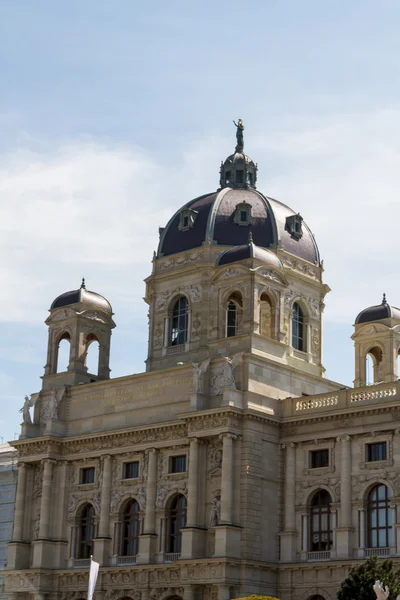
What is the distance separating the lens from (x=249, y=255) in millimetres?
54375

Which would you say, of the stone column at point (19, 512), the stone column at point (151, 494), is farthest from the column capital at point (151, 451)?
the stone column at point (19, 512)

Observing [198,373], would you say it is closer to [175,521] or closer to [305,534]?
[175,521]

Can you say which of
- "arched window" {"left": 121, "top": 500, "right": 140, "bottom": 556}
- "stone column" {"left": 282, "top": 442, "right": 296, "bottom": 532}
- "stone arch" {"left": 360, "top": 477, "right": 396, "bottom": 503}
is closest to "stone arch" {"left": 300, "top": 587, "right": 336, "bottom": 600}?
"stone column" {"left": 282, "top": 442, "right": 296, "bottom": 532}

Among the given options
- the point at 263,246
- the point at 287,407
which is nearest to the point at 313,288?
the point at 263,246

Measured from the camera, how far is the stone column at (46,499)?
56.6 metres

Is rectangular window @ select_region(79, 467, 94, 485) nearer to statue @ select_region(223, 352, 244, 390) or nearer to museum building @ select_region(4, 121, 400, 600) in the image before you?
museum building @ select_region(4, 121, 400, 600)

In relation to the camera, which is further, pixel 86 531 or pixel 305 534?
pixel 86 531

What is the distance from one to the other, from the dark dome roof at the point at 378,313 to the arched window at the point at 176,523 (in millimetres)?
14419

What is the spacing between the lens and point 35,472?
58969mm

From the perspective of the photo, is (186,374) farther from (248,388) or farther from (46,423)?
(46,423)

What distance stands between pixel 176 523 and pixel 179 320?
40.3 ft

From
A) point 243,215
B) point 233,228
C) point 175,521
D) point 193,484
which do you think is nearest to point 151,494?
point 175,521

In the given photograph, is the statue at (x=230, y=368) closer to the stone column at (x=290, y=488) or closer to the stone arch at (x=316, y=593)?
the stone column at (x=290, y=488)

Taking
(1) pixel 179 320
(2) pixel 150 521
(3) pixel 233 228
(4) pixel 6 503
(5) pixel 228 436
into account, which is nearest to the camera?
(5) pixel 228 436
